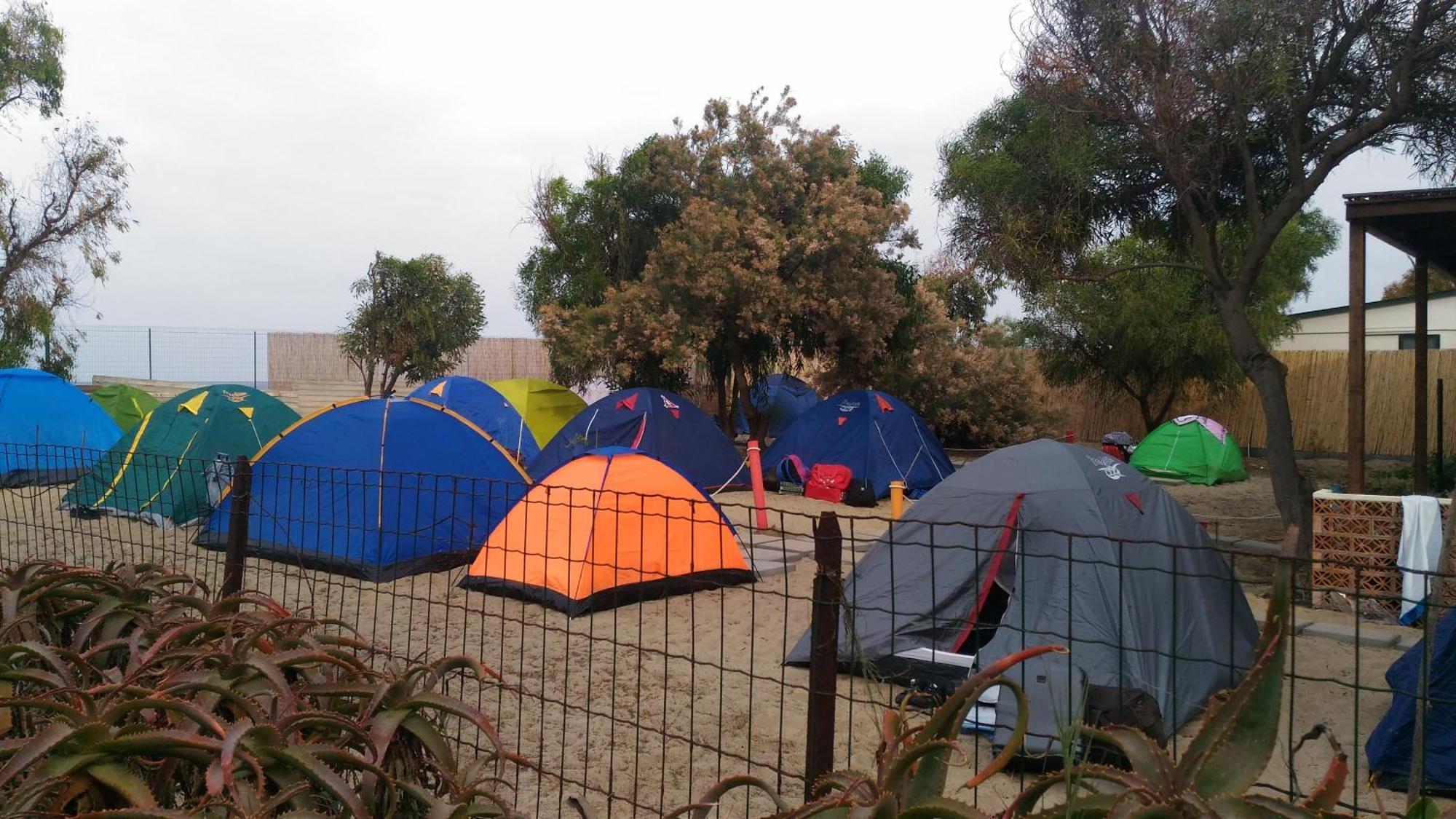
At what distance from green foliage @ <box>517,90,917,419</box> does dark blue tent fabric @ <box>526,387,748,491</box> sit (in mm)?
1226

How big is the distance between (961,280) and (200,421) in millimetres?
14034

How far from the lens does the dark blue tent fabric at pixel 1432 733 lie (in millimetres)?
3949

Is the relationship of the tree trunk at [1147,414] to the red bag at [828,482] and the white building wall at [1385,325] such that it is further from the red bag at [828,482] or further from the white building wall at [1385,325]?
the red bag at [828,482]

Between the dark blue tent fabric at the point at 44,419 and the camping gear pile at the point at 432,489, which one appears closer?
the camping gear pile at the point at 432,489

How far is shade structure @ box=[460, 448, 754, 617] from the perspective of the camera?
684 cm

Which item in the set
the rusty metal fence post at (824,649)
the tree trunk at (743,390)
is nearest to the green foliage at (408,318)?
the tree trunk at (743,390)

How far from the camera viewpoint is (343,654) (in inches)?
79.0

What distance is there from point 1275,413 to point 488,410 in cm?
990

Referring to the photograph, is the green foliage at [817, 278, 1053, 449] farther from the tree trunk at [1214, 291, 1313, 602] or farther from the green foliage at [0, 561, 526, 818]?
the green foliage at [0, 561, 526, 818]

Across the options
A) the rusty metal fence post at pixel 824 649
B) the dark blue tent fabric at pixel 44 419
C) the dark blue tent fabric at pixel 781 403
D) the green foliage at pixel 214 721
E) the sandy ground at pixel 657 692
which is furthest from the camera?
→ the dark blue tent fabric at pixel 781 403

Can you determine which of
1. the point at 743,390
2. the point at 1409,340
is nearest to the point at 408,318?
the point at 743,390

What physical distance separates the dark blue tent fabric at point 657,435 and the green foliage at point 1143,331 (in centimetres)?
618

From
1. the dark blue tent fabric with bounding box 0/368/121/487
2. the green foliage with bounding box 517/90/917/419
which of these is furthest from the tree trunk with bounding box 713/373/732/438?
the dark blue tent fabric with bounding box 0/368/121/487

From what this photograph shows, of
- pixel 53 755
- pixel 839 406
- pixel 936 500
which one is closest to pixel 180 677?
pixel 53 755
